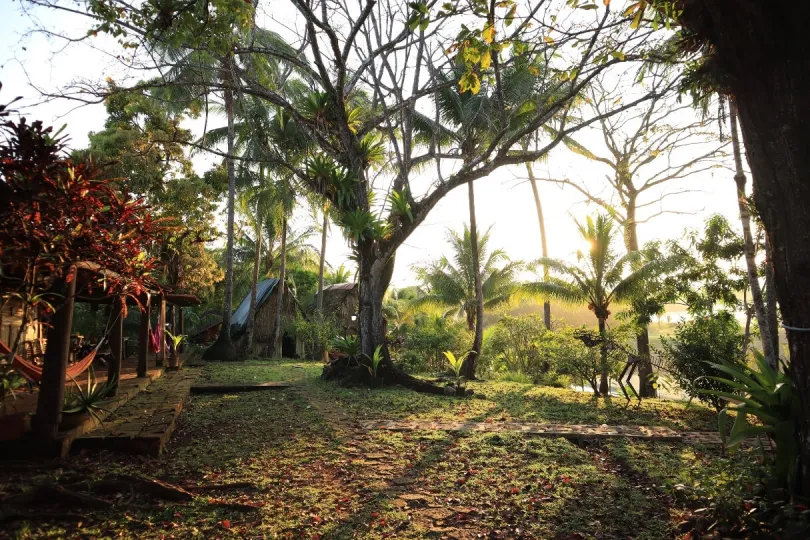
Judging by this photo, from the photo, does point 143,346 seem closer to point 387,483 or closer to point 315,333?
point 387,483

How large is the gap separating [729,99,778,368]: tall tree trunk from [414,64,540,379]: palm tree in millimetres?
3730

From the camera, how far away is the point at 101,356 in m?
10.5

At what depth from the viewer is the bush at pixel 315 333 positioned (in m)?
20.2

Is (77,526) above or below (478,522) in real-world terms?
above

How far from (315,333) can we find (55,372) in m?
16.5

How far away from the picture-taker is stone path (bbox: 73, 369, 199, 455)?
445 centimetres

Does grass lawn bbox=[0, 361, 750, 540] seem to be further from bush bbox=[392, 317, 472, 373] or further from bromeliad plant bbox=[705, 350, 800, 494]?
bush bbox=[392, 317, 472, 373]

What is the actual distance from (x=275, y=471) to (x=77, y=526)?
5.51 ft

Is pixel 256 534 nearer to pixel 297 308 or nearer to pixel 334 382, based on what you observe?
pixel 334 382

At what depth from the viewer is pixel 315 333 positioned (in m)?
20.6

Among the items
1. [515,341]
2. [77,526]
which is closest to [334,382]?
[77,526]

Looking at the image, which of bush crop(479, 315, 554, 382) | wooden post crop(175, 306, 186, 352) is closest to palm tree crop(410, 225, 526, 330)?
bush crop(479, 315, 554, 382)

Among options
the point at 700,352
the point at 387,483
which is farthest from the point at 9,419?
the point at 700,352

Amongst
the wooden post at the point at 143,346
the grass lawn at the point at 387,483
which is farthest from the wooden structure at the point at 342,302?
the grass lawn at the point at 387,483
